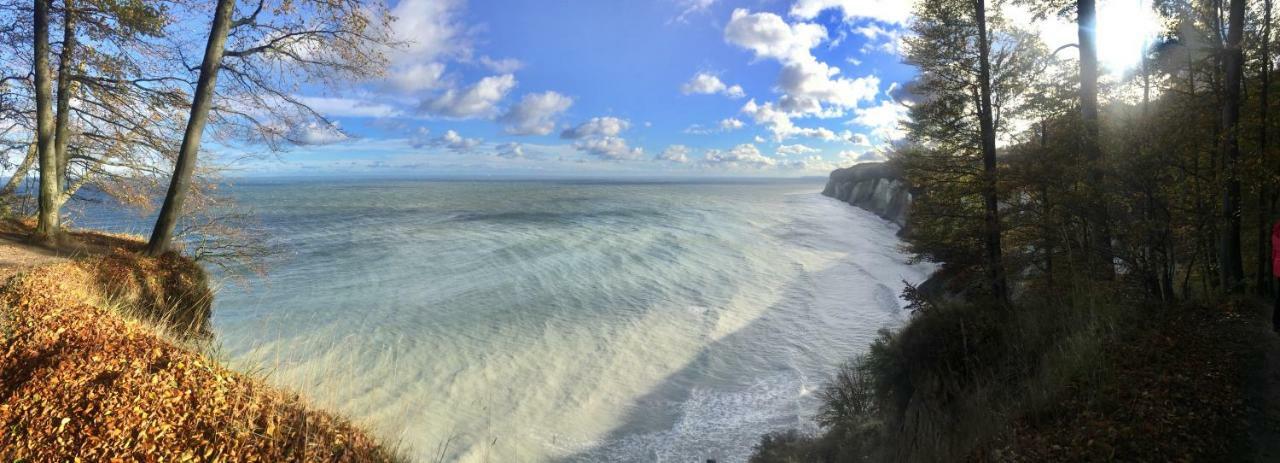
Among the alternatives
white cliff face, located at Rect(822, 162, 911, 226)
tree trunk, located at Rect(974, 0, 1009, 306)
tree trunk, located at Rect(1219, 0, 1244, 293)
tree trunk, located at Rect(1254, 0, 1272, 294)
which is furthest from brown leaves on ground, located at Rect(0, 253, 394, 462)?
white cliff face, located at Rect(822, 162, 911, 226)

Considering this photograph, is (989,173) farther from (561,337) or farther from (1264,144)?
(561,337)

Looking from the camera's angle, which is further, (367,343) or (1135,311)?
(367,343)

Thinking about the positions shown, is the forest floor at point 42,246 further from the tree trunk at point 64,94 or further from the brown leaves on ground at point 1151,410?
the brown leaves on ground at point 1151,410

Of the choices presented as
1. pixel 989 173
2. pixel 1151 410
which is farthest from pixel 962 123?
pixel 1151 410

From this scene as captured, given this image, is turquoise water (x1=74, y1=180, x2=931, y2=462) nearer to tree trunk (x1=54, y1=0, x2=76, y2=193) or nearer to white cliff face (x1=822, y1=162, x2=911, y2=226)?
tree trunk (x1=54, y1=0, x2=76, y2=193)

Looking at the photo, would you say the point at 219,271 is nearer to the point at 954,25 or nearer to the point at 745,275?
the point at 745,275

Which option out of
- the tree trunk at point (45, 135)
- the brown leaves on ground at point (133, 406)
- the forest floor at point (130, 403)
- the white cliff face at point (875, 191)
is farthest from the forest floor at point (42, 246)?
the white cliff face at point (875, 191)

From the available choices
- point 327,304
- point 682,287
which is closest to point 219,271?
point 327,304
